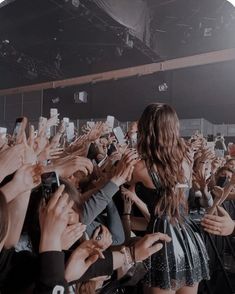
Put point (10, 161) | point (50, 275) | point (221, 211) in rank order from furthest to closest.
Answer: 1. point (221, 211)
2. point (10, 161)
3. point (50, 275)

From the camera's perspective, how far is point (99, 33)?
5680 mm

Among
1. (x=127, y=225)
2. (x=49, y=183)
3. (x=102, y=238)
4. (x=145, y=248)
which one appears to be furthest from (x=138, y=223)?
(x=49, y=183)

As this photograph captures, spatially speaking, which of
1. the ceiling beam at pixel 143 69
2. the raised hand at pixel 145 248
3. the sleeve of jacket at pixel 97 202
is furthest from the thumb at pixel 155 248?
the ceiling beam at pixel 143 69

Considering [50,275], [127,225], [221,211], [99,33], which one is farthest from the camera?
[99,33]

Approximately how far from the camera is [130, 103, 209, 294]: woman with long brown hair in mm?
1396

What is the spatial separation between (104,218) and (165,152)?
42 cm

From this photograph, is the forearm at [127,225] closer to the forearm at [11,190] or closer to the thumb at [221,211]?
the thumb at [221,211]

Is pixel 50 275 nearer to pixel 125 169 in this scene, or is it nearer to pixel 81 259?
pixel 81 259

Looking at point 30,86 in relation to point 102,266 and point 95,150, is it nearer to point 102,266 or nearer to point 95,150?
point 95,150

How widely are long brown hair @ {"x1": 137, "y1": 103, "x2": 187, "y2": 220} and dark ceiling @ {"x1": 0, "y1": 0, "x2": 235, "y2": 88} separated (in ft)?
11.5

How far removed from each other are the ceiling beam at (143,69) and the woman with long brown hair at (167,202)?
4912 millimetres

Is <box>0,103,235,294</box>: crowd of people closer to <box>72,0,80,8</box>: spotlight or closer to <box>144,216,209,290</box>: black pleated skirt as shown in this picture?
<box>144,216,209,290</box>: black pleated skirt

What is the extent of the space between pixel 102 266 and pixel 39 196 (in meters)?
0.29

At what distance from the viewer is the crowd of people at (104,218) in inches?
32.3
